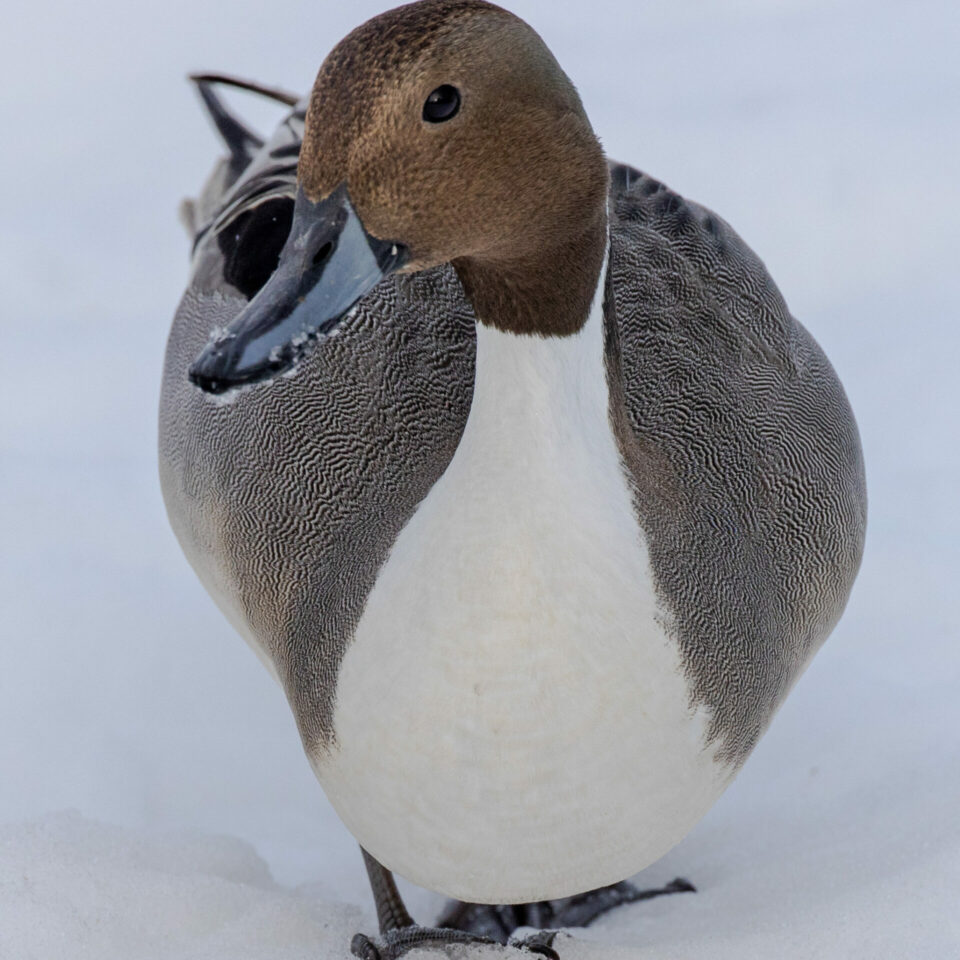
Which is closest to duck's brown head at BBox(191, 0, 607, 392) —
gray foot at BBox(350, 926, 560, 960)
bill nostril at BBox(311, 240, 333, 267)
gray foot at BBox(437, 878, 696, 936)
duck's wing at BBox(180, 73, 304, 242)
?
bill nostril at BBox(311, 240, 333, 267)

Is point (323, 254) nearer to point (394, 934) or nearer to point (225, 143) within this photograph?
point (394, 934)

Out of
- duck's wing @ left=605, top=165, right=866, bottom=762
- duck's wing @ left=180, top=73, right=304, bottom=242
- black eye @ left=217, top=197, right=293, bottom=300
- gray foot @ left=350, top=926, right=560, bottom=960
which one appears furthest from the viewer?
duck's wing @ left=180, top=73, right=304, bottom=242

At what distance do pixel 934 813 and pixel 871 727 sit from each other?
1.16ft

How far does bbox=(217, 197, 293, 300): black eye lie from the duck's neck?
540 millimetres

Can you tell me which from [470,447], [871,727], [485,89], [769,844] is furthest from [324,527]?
[871,727]

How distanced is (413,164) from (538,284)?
0.66ft

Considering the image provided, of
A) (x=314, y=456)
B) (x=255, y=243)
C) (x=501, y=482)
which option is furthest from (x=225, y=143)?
(x=501, y=482)

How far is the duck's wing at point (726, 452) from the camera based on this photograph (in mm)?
1309

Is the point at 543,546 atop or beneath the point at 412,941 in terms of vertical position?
atop

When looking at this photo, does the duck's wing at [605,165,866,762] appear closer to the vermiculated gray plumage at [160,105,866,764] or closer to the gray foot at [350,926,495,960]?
the vermiculated gray plumage at [160,105,866,764]

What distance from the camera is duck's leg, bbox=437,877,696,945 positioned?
5.77ft

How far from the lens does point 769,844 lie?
1859 mm

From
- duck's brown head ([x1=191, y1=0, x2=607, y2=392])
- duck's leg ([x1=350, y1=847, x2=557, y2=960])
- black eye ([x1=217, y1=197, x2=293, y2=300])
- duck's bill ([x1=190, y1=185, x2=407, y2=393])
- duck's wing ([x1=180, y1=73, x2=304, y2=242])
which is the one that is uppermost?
duck's wing ([x1=180, y1=73, x2=304, y2=242])

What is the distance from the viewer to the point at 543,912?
1780 millimetres
